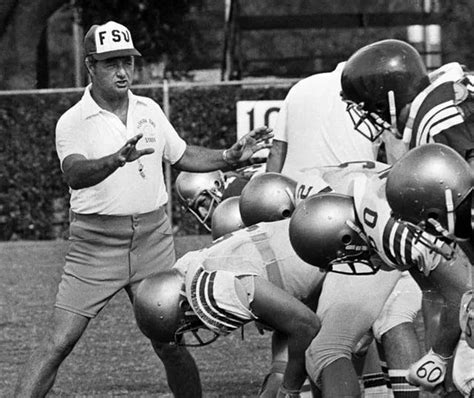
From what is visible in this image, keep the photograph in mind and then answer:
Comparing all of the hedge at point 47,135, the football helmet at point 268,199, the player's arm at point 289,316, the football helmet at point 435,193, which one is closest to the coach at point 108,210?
the football helmet at point 268,199

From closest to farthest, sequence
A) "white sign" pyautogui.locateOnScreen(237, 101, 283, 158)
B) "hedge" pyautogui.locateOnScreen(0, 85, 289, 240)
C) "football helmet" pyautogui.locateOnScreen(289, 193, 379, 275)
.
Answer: "football helmet" pyautogui.locateOnScreen(289, 193, 379, 275) < "white sign" pyautogui.locateOnScreen(237, 101, 283, 158) < "hedge" pyautogui.locateOnScreen(0, 85, 289, 240)

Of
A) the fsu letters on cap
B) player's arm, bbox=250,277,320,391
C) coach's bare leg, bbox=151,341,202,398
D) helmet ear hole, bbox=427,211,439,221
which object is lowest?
coach's bare leg, bbox=151,341,202,398

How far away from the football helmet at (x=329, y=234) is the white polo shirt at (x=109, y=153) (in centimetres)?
151

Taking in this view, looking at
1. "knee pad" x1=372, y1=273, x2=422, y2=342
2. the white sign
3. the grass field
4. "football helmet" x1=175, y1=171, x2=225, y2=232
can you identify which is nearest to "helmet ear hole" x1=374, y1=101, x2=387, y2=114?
"knee pad" x1=372, y1=273, x2=422, y2=342

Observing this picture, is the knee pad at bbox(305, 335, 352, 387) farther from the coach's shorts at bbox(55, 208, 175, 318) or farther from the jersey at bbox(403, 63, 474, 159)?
the coach's shorts at bbox(55, 208, 175, 318)

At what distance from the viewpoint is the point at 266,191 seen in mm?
5758

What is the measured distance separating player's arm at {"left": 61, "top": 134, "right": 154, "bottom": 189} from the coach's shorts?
0.79ft

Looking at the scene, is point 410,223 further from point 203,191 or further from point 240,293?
point 203,191

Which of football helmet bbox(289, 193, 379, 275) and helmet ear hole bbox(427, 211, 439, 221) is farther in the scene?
football helmet bbox(289, 193, 379, 275)

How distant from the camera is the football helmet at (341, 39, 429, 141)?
5176 millimetres

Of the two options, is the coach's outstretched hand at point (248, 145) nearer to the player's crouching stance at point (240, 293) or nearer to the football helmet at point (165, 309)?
the player's crouching stance at point (240, 293)

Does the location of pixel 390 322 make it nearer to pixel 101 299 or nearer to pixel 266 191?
pixel 266 191

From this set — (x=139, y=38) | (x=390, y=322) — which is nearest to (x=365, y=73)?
(x=390, y=322)

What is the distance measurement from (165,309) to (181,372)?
1.03 metres
